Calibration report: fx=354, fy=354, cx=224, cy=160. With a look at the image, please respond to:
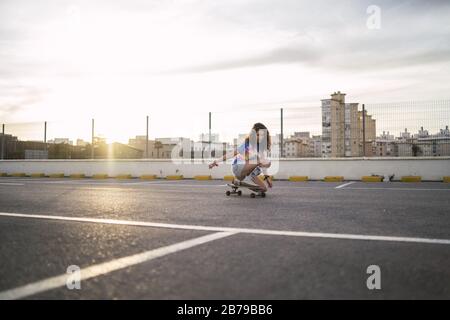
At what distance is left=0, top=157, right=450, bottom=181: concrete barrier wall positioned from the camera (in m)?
14.6

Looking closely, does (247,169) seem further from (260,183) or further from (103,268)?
(103,268)

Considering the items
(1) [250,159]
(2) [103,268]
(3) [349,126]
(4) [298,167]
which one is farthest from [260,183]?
(3) [349,126]

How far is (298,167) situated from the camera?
1634 cm

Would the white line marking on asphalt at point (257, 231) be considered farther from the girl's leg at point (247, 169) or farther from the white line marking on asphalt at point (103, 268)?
the girl's leg at point (247, 169)

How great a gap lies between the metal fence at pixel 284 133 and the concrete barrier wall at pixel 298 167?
0.46 metres

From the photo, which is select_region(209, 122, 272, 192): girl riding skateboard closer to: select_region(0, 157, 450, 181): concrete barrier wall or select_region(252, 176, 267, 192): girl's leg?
select_region(252, 176, 267, 192): girl's leg

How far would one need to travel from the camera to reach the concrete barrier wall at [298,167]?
14.6 metres

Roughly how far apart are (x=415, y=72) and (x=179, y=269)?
1761 cm

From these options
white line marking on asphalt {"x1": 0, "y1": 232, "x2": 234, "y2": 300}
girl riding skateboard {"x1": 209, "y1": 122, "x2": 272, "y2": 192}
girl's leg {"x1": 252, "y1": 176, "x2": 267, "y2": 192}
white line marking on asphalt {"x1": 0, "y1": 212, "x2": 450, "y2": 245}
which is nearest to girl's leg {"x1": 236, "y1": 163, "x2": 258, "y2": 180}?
girl riding skateboard {"x1": 209, "y1": 122, "x2": 272, "y2": 192}

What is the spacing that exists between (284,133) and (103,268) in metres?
15.0

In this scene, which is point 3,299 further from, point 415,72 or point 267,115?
point 415,72

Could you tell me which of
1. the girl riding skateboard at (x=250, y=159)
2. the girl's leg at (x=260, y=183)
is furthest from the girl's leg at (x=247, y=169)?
the girl's leg at (x=260, y=183)

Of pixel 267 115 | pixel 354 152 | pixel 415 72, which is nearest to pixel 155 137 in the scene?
pixel 267 115
